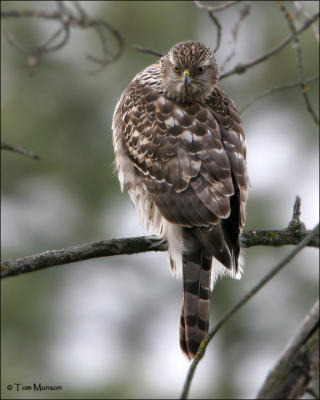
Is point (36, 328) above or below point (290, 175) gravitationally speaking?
below

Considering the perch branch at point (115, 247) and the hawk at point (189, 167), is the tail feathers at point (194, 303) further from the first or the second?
the perch branch at point (115, 247)

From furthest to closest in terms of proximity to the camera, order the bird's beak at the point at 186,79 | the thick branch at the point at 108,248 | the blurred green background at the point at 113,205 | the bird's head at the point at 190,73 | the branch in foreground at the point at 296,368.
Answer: the blurred green background at the point at 113,205 → the bird's head at the point at 190,73 → the bird's beak at the point at 186,79 → the thick branch at the point at 108,248 → the branch in foreground at the point at 296,368

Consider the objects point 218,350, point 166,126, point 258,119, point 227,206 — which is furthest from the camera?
point 258,119

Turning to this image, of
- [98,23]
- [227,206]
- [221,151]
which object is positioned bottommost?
[227,206]

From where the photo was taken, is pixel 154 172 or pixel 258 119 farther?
pixel 258 119

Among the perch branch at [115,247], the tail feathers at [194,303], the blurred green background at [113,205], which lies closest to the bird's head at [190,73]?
the perch branch at [115,247]

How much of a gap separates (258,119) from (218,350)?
13.3 ft

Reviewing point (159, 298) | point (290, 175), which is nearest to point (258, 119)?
point (290, 175)

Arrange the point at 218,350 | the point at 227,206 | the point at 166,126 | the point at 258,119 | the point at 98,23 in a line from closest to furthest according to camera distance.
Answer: the point at 227,206 → the point at 166,126 → the point at 98,23 → the point at 218,350 → the point at 258,119

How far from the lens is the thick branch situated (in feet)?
12.1

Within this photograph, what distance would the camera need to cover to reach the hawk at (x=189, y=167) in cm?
Result: 454

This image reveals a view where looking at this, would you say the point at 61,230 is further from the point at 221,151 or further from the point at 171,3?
the point at 221,151

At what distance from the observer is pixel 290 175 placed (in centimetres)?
1491

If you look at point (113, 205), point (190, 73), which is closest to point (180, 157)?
point (190, 73)
